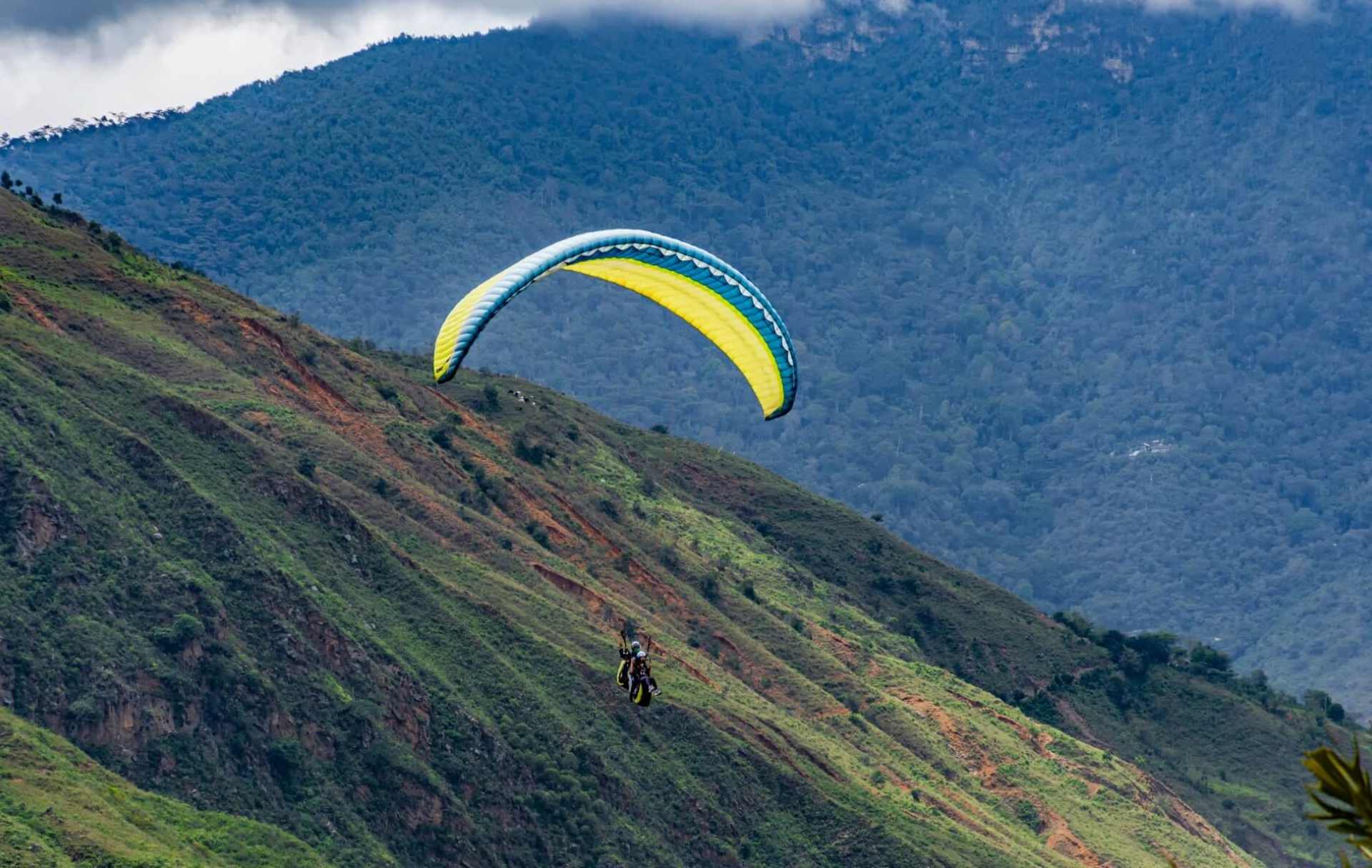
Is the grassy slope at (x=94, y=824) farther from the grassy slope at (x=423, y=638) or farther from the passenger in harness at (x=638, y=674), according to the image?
the passenger in harness at (x=638, y=674)

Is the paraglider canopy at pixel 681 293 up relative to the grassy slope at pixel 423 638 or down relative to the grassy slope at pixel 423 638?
up

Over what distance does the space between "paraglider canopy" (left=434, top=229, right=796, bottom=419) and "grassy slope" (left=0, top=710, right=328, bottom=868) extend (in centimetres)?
1428

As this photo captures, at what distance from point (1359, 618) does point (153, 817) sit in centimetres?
13764

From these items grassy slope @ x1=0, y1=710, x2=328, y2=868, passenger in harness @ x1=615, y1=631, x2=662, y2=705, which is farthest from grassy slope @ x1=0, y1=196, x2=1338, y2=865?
passenger in harness @ x1=615, y1=631, x2=662, y2=705

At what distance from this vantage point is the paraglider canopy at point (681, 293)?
39344mm

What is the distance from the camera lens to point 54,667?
178ft

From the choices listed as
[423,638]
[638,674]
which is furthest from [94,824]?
[423,638]

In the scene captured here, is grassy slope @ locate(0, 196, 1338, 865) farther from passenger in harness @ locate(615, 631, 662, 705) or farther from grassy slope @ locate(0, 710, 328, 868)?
passenger in harness @ locate(615, 631, 662, 705)

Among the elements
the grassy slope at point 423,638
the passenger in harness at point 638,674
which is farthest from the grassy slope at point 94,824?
the passenger in harness at point 638,674

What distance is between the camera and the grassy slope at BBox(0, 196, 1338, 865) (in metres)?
56.9

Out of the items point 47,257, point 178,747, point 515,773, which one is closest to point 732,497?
point 47,257

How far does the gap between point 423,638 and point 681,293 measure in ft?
70.1

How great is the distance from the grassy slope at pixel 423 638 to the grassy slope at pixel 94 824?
167cm

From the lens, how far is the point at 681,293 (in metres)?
45.8
